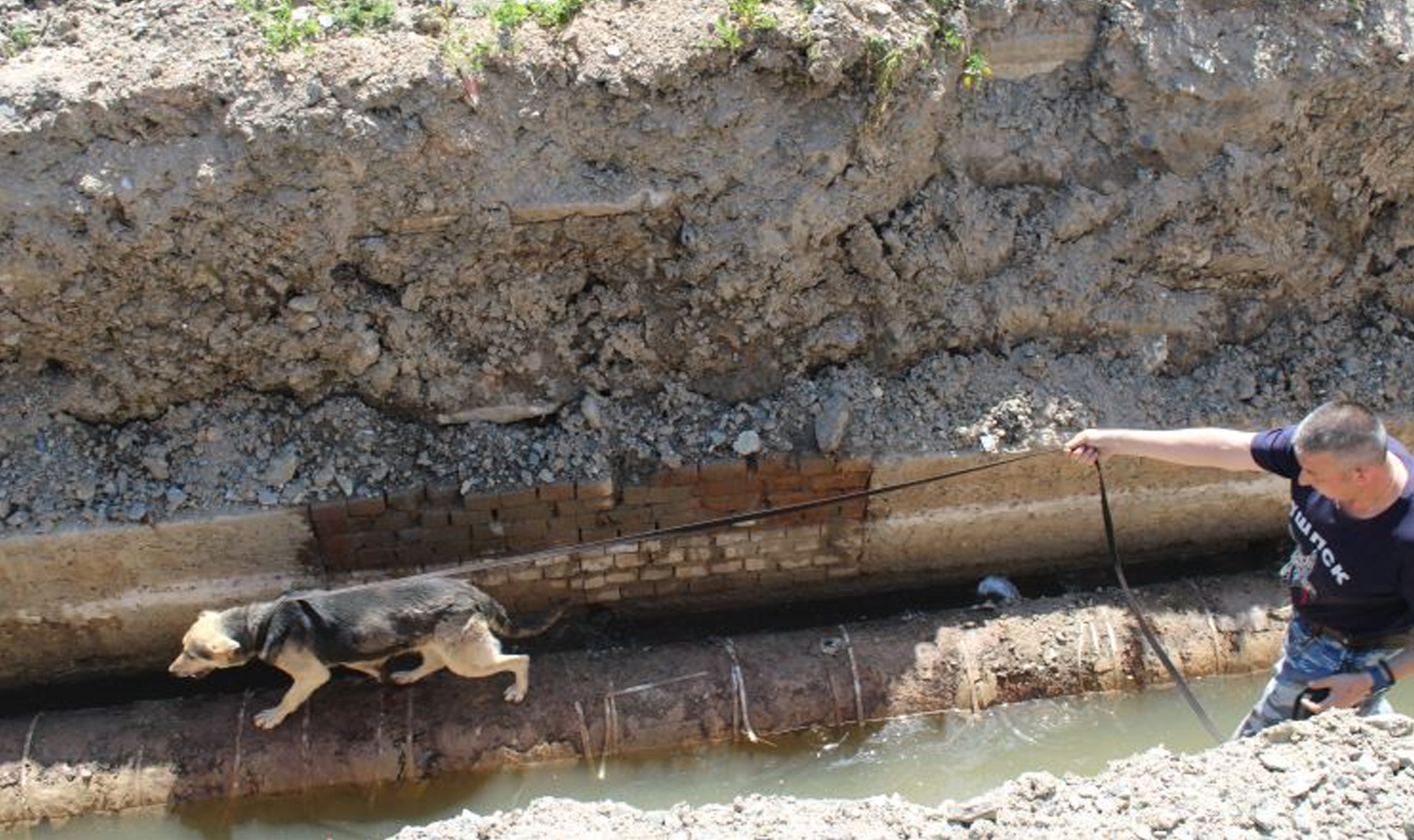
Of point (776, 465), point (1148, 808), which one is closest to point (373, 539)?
point (776, 465)

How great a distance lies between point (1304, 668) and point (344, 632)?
4181mm

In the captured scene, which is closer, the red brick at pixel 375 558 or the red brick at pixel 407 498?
the red brick at pixel 407 498

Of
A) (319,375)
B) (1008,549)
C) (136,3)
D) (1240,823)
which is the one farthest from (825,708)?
(136,3)

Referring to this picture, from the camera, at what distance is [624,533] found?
657 cm

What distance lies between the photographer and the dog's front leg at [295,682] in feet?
19.2

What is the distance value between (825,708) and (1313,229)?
3960 mm

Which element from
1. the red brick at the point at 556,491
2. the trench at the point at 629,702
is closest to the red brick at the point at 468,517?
the red brick at the point at 556,491

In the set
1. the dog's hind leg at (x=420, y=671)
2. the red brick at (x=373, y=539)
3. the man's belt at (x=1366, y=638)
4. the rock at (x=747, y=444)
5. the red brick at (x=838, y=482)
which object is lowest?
the dog's hind leg at (x=420, y=671)

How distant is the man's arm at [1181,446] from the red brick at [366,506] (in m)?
3.40

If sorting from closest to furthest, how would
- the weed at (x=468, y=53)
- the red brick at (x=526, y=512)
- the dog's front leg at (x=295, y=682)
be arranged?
the dog's front leg at (x=295, y=682)
the weed at (x=468, y=53)
the red brick at (x=526, y=512)

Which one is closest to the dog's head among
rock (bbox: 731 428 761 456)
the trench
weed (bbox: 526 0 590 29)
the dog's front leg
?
the dog's front leg

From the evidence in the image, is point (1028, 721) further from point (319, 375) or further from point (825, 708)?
point (319, 375)

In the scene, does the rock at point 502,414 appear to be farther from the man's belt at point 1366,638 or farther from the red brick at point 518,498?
the man's belt at point 1366,638

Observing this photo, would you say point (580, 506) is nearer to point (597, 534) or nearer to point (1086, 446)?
point (597, 534)
